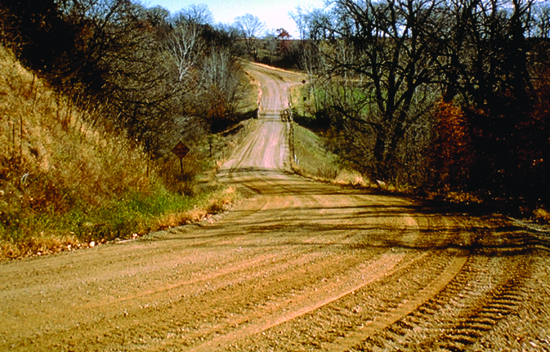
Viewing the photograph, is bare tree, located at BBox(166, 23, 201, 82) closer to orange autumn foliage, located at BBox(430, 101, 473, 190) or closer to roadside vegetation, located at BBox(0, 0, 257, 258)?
roadside vegetation, located at BBox(0, 0, 257, 258)

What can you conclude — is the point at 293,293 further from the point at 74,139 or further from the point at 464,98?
the point at 464,98

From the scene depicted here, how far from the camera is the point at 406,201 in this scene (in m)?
12.9

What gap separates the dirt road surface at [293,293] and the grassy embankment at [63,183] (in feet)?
3.63

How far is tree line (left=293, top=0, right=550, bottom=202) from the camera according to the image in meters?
11.9

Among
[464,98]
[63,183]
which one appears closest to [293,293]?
[63,183]

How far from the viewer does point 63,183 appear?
9.20 m

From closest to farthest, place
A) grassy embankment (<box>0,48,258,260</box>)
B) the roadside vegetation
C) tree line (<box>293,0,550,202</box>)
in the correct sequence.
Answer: grassy embankment (<box>0,48,258,260</box>) < the roadside vegetation < tree line (<box>293,0,550,202</box>)

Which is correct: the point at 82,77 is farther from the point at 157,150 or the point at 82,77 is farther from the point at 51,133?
the point at 157,150

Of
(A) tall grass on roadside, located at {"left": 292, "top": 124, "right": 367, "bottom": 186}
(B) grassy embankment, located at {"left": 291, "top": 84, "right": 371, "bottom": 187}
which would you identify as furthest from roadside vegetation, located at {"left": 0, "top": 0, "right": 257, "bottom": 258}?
(A) tall grass on roadside, located at {"left": 292, "top": 124, "right": 367, "bottom": 186}

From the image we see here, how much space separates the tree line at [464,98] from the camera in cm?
1191

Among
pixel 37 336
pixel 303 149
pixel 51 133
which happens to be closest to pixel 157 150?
pixel 51 133

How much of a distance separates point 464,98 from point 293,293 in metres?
13.7

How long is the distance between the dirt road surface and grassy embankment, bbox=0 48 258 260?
1.11 metres

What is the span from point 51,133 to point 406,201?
36.2 ft
